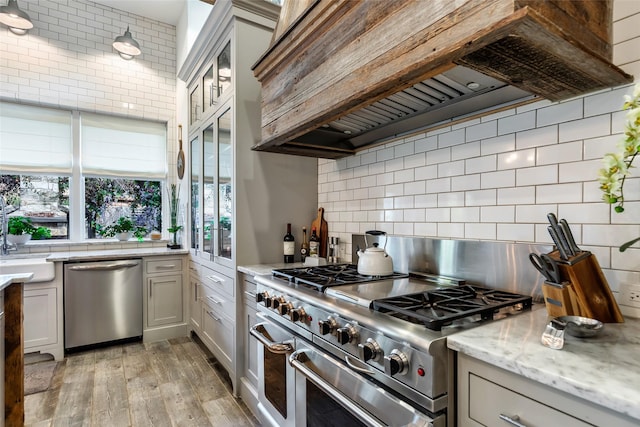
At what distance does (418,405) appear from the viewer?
0.95 meters

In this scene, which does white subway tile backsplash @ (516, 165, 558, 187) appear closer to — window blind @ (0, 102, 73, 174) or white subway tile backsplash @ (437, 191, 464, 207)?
white subway tile backsplash @ (437, 191, 464, 207)

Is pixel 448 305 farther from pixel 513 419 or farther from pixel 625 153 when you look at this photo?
pixel 625 153

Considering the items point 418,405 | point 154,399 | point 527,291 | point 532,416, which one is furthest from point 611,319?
point 154,399

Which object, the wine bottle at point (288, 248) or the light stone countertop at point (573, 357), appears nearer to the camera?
the light stone countertop at point (573, 357)

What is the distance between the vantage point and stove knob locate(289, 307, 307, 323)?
4.91ft

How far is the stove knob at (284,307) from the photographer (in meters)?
1.60

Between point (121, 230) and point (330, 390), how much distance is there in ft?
11.8

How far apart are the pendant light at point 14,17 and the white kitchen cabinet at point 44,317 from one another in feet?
7.39

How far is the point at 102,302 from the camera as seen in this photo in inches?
125

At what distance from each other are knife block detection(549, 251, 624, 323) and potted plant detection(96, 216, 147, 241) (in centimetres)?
416

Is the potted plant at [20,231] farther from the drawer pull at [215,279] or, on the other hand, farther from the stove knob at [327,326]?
the stove knob at [327,326]

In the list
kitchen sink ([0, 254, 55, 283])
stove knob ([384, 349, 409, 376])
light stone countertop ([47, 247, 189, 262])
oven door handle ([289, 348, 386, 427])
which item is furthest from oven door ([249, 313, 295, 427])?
kitchen sink ([0, 254, 55, 283])

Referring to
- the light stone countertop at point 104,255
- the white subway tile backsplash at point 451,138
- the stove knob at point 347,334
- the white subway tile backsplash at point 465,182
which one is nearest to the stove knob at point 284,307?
the stove knob at point 347,334

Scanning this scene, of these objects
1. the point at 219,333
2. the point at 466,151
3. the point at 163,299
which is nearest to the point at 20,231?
the point at 163,299
